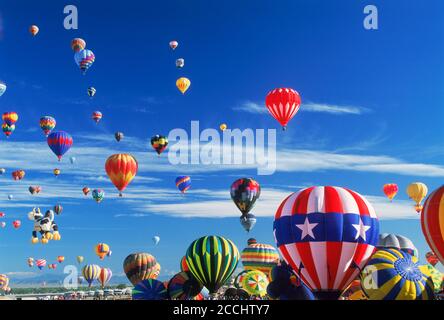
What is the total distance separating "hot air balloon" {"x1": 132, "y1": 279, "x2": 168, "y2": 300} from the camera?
22.2 metres

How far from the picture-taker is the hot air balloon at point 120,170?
126 ft

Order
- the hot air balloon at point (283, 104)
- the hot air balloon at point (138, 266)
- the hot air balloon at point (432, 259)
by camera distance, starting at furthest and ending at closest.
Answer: the hot air balloon at point (432, 259), the hot air balloon at point (138, 266), the hot air balloon at point (283, 104)

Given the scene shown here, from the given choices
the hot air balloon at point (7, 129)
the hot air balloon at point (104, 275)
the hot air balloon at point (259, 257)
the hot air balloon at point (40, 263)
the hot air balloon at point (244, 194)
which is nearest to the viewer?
the hot air balloon at point (244, 194)

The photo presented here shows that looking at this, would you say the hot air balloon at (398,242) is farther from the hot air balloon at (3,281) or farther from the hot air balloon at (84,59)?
the hot air balloon at (3,281)

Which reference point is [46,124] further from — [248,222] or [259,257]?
[259,257]

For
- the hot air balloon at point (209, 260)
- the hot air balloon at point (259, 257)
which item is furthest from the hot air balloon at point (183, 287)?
the hot air balloon at point (259, 257)

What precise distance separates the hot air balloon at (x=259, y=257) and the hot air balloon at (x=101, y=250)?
83.2 ft

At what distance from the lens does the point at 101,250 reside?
59.6 meters

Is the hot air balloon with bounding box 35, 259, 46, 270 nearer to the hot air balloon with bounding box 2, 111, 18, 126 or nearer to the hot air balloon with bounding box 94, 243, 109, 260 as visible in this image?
the hot air balloon with bounding box 94, 243, 109, 260

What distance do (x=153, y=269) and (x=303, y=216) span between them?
17.8m

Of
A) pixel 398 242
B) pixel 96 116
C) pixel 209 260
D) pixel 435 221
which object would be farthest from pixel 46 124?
pixel 435 221

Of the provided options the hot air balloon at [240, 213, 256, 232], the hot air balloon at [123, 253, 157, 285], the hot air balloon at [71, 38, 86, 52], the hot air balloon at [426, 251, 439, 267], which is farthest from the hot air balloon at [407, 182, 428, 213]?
the hot air balloon at [71, 38, 86, 52]
